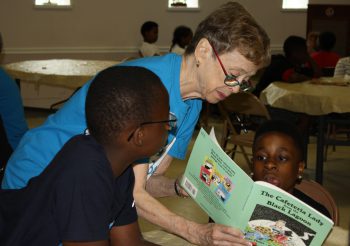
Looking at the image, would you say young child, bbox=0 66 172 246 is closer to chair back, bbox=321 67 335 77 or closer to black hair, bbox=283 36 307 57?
black hair, bbox=283 36 307 57

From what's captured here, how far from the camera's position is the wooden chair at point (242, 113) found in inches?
193

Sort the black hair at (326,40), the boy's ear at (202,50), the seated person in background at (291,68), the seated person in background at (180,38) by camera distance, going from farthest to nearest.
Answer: the seated person in background at (180,38) < the black hair at (326,40) < the seated person in background at (291,68) < the boy's ear at (202,50)

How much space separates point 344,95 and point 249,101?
2.58 feet

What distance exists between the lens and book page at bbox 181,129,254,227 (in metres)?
1.65

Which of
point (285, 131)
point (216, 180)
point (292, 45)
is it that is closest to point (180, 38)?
point (292, 45)

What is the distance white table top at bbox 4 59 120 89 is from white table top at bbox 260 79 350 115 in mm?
1942

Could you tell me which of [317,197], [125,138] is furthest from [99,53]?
[125,138]

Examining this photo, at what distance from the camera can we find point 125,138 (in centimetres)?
140

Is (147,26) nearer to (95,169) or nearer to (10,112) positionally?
(10,112)

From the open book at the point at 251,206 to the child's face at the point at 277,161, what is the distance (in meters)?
0.49

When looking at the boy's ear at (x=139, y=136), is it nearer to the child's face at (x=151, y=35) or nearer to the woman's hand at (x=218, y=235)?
the woman's hand at (x=218, y=235)

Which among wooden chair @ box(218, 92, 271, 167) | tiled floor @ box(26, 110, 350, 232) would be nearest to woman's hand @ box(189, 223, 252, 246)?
tiled floor @ box(26, 110, 350, 232)

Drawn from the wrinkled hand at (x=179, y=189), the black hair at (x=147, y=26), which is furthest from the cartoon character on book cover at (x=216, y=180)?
the black hair at (x=147, y=26)

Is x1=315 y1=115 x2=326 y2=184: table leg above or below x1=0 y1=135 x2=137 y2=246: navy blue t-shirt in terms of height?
below
